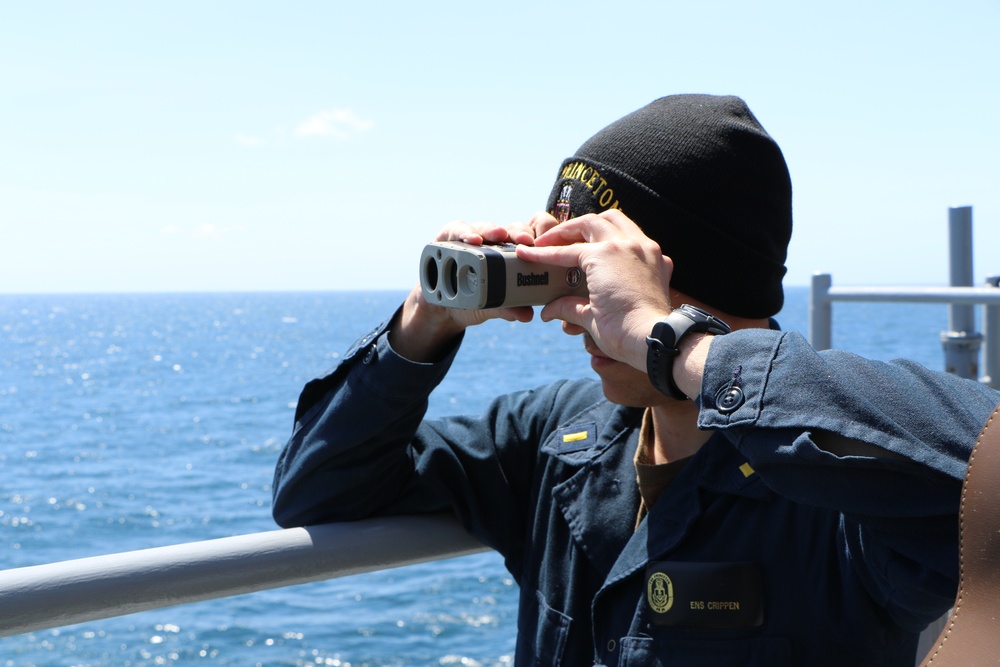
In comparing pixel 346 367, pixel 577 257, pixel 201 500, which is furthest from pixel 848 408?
pixel 201 500

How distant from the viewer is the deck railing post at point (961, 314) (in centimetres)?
367

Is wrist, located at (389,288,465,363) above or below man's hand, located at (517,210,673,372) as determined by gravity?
below

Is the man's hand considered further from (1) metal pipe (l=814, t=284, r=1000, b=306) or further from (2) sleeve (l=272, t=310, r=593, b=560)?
(1) metal pipe (l=814, t=284, r=1000, b=306)

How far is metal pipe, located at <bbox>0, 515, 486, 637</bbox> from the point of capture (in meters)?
1.43

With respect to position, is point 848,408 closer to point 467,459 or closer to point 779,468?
point 779,468

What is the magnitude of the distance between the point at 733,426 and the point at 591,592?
0.63 metres

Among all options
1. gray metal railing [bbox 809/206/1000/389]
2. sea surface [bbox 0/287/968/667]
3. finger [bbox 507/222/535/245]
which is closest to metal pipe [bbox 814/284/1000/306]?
gray metal railing [bbox 809/206/1000/389]

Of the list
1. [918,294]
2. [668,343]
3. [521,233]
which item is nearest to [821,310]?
[918,294]

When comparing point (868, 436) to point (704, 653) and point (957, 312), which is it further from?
point (957, 312)

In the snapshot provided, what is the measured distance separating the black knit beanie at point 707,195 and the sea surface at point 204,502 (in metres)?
8.43

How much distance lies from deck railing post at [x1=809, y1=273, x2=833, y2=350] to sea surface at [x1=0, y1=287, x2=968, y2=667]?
7.03 meters

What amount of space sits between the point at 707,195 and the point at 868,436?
76 centimetres

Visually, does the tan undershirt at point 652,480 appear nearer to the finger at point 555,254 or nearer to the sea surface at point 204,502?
the finger at point 555,254

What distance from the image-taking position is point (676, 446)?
1804 millimetres
